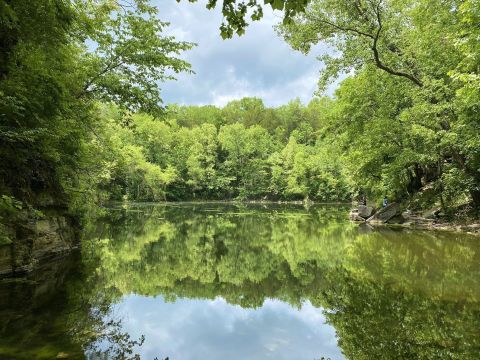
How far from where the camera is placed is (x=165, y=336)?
6.53m

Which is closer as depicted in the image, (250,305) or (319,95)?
(250,305)

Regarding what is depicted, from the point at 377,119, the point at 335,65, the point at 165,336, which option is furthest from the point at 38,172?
the point at 377,119

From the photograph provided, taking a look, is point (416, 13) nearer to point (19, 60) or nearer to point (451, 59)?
point (451, 59)

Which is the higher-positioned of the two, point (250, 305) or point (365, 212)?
point (365, 212)

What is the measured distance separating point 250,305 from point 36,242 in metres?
6.94

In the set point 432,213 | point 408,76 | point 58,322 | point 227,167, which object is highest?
point 408,76

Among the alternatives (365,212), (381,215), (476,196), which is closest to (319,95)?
(476,196)

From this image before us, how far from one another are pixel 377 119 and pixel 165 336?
61.6 ft

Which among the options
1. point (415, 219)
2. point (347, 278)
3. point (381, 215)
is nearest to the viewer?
point (347, 278)

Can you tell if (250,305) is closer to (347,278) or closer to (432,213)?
(347,278)

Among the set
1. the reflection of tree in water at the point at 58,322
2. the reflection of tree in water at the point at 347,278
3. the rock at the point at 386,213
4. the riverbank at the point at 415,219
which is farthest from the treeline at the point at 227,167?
the reflection of tree in water at the point at 58,322

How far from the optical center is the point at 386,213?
24312mm

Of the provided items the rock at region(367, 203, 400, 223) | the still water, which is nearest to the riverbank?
the rock at region(367, 203, 400, 223)

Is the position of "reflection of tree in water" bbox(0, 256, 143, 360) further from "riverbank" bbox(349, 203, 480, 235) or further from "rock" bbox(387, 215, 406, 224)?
"rock" bbox(387, 215, 406, 224)
